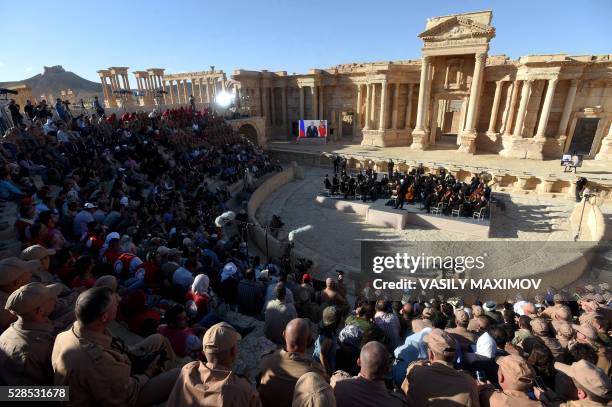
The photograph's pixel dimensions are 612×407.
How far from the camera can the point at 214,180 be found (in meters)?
18.6

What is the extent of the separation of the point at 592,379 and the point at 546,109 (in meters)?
27.2

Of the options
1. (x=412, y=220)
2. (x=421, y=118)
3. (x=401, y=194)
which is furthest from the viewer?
(x=421, y=118)

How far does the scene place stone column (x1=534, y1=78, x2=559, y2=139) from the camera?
2316 centimetres

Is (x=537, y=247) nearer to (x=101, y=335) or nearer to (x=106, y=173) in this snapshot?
(x=101, y=335)

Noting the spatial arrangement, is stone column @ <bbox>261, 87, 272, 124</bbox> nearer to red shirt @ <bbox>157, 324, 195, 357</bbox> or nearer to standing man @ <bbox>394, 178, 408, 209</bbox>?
standing man @ <bbox>394, 178, 408, 209</bbox>

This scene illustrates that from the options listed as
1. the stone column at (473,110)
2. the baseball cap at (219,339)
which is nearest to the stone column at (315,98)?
the stone column at (473,110)

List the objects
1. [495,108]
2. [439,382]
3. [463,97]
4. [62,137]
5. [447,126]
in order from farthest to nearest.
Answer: [447,126] < [463,97] < [495,108] < [62,137] < [439,382]

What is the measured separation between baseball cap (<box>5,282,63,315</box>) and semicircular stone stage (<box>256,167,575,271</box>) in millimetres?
9693

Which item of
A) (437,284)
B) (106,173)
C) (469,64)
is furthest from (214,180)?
(469,64)

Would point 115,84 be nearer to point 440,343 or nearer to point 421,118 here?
point 421,118

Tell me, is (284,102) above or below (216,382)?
above

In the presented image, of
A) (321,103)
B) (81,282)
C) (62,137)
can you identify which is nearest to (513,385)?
(81,282)

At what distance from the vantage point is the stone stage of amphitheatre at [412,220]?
1470 centimetres

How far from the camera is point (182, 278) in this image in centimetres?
612
